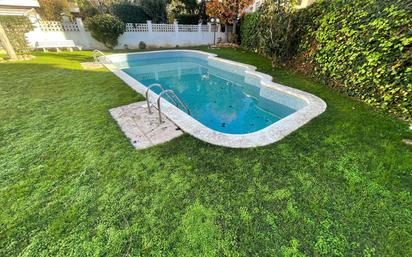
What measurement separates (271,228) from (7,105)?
6741 millimetres

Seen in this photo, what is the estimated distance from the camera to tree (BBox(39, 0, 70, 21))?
20781 mm

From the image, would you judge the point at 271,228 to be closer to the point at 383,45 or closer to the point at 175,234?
the point at 175,234

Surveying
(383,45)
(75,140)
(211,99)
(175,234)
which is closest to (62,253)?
(175,234)

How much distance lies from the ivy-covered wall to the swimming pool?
136 centimetres

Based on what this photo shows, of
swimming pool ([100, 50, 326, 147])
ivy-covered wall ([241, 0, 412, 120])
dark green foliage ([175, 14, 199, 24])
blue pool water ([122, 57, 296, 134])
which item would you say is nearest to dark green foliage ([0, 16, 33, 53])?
swimming pool ([100, 50, 326, 147])

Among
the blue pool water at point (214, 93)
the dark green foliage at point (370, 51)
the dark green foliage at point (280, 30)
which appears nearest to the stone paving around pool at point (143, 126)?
the blue pool water at point (214, 93)

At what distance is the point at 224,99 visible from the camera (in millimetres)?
7148

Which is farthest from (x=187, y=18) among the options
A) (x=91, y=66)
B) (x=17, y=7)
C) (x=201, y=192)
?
(x=201, y=192)

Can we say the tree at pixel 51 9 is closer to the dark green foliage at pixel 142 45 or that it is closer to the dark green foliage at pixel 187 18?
the dark green foliage at pixel 142 45

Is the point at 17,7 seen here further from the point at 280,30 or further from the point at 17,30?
the point at 280,30

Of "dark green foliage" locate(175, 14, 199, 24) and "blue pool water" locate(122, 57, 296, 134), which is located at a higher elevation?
"dark green foliage" locate(175, 14, 199, 24)

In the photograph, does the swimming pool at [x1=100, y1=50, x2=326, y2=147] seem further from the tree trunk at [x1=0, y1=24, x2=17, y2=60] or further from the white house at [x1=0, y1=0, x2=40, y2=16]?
the white house at [x1=0, y1=0, x2=40, y2=16]

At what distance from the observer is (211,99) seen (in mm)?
7027

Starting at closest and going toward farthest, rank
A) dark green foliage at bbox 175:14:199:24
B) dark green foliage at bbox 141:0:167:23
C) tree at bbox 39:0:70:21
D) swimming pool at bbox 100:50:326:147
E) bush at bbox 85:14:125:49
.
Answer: swimming pool at bbox 100:50:326:147
bush at bbox 85:14:125:49
dark green foliage at bbox 141:0:167:23
dark green foliage at bbox 175:14:199:24
tree at bbox 39:0:70:21
